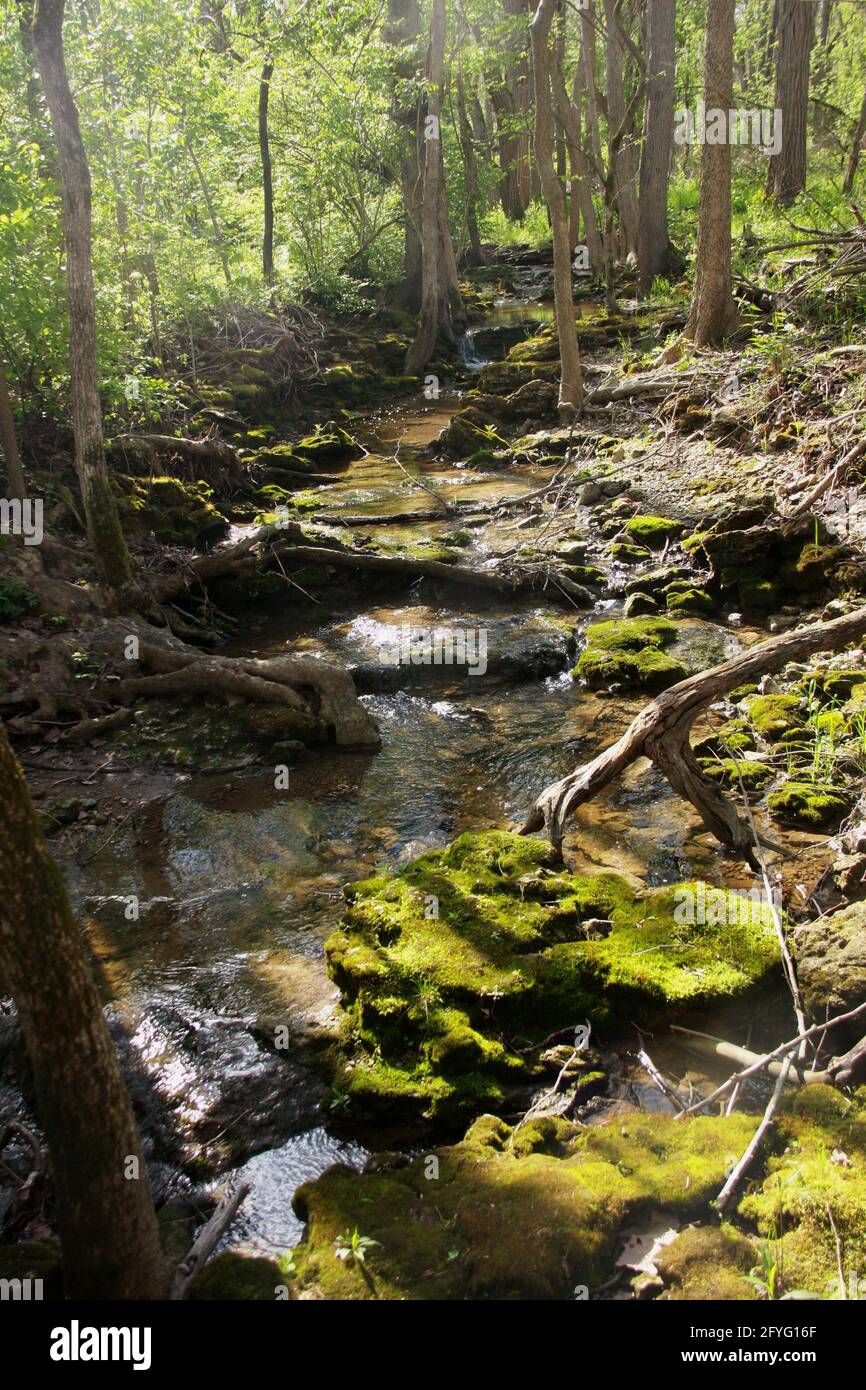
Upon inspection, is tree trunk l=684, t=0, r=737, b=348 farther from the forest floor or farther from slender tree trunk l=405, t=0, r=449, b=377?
slender tree trunk l=405, t=0, r=449, b=377

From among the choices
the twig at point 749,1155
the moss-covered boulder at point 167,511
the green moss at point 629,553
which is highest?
the moss-covered boulder at point 167,511

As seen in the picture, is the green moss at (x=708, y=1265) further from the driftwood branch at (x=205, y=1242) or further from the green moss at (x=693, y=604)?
the green moss at (x=693, y=604)

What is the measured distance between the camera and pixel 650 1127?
Answer: 3680 millimetres

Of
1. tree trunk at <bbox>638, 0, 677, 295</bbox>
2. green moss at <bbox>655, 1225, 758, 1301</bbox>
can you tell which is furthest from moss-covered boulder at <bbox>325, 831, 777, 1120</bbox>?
tree trunk at <bbox>638, 0, 677, 295</bbox>

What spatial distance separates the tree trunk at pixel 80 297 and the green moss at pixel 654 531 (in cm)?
635

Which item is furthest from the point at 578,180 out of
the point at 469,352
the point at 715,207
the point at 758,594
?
the point at 758,594

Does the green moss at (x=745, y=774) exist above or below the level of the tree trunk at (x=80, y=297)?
below

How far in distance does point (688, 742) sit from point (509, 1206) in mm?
3039

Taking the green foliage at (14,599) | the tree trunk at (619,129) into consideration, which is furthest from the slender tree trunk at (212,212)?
the green foliage at (14,599)

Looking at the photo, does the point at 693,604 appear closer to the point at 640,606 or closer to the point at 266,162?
the point at 640,606

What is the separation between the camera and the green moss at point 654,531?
11.5m

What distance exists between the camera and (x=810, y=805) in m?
5.98

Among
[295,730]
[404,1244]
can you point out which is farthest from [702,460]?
[404,1244]
